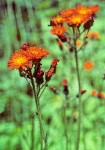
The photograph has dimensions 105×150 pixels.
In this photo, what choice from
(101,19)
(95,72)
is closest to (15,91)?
(95,72)

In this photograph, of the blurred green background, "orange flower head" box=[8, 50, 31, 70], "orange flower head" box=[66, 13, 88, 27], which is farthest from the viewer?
the blurred green background

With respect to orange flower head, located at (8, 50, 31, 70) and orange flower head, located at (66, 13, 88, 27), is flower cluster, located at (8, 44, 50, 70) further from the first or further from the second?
orange flower head, located at (66, 13, 88, 27)

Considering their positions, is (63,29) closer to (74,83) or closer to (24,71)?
(24,71)

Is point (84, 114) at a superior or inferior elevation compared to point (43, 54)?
inferior

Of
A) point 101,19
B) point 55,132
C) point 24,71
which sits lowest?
point 55,132

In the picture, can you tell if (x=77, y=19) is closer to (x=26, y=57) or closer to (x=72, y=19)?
(x=72, y=19)

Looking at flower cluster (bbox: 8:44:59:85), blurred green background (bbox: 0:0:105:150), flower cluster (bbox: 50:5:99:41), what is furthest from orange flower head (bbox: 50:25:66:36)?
blurred green background (bbox: 0:0:105:150)

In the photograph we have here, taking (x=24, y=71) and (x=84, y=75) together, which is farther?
(x=84, y=75)

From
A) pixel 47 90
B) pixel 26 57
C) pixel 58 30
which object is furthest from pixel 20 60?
pixel 47 90
